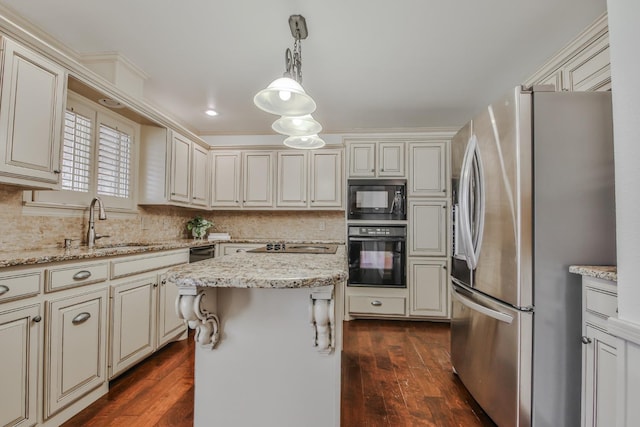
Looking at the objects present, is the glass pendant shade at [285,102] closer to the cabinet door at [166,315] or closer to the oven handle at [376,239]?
the cabinet door at [166,315]

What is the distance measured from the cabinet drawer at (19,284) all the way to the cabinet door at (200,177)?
2145mm

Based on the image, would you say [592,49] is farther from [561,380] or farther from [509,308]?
[561,380]

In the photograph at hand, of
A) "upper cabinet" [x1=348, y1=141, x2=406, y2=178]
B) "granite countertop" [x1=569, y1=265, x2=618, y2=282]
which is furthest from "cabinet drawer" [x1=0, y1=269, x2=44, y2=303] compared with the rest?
"upper cabinet" [x1=348, y1=141, x2=406, y2=178]

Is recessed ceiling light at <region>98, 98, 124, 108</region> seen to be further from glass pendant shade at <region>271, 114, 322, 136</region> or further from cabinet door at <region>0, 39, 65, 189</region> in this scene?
glass pendant shade at <region>271, 114, 322, 136</region>

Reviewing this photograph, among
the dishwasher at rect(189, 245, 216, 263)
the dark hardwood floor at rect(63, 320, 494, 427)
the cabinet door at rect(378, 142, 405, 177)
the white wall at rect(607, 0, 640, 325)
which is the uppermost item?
the cabinet door at rect(378, 142, 405, 177)

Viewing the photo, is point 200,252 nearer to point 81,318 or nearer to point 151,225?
point 151,225

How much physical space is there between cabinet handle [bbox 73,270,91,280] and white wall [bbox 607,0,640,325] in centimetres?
244

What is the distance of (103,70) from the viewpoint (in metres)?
2.31

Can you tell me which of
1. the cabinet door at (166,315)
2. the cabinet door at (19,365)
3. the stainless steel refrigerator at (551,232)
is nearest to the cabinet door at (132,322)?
the cabinet door at (166,315)

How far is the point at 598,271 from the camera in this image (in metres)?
1.19

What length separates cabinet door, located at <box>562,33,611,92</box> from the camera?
5.81ft

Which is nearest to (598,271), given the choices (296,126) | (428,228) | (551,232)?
(551,232)

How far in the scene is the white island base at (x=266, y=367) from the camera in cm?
124

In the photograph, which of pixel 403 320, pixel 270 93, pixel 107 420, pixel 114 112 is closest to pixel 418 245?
pixel 403 320
